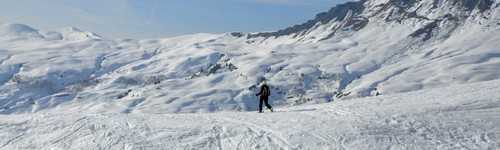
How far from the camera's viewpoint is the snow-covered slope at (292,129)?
22.8 meters

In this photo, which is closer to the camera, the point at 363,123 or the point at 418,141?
the point at 418,141

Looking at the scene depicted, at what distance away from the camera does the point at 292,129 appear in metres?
25.3

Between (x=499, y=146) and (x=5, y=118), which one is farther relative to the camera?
(x=5, y=118)

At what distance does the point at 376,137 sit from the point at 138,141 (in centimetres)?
949

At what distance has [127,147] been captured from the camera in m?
23.1

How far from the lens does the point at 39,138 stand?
26406 millimetres

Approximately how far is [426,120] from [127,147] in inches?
515

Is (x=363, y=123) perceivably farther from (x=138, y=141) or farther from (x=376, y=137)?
Answer: (x=138, y=141)

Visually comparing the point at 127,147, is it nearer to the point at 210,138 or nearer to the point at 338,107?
the point at 210,138

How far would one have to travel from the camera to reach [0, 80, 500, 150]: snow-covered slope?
22750 mm

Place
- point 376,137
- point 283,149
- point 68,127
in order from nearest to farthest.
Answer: point 283,149, point 376,137, point 68,127

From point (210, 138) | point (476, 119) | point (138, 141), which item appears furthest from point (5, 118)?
point (476, 119)

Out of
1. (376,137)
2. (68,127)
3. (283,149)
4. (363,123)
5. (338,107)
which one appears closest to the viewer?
(283,149)


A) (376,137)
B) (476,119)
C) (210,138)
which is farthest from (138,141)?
(476,119)
